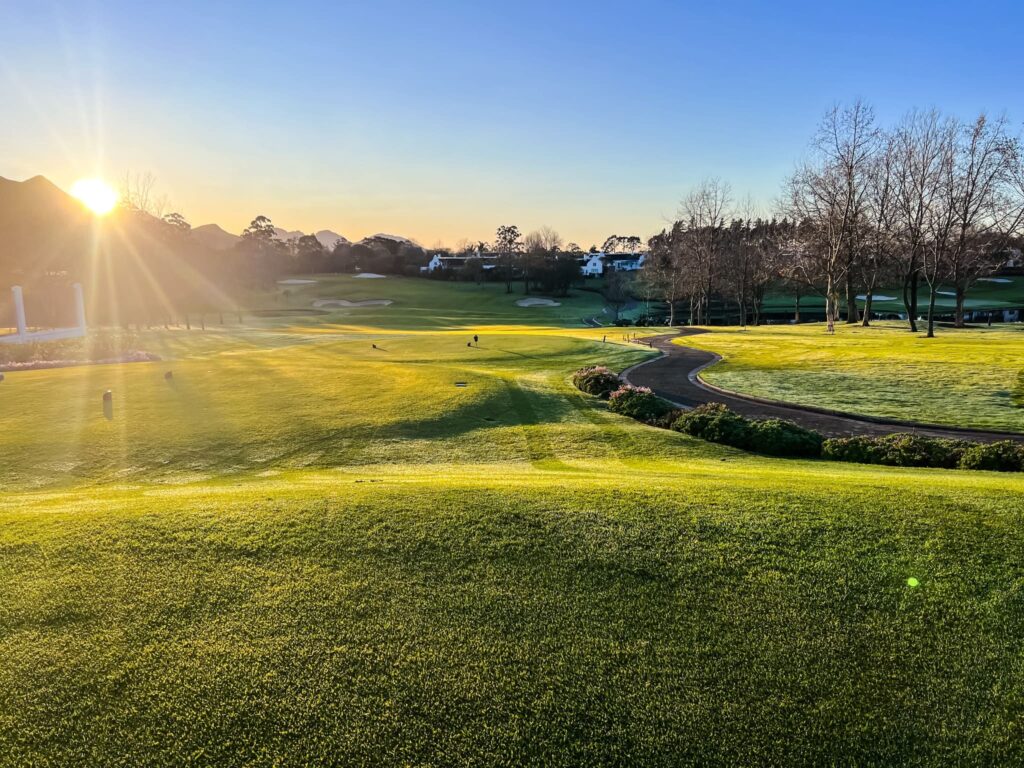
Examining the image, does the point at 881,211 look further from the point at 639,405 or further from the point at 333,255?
the point at 333,255

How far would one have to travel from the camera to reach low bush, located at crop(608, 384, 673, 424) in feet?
66.9

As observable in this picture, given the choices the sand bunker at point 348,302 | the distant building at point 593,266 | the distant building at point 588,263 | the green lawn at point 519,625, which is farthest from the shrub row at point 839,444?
the distant building at point 593,266

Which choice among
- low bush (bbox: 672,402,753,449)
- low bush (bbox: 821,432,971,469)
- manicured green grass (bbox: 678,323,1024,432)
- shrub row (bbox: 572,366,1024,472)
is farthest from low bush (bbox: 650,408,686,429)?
manicured green grass (bbox: 678,323,1024,432)

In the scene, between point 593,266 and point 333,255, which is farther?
point 593,266

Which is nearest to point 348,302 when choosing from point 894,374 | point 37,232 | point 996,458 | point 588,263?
point 37,232

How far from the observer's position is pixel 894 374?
2723 cm

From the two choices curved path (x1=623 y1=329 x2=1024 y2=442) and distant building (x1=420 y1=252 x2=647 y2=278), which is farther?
distant building (x1=420 y1=252 x2=647 y2=278)

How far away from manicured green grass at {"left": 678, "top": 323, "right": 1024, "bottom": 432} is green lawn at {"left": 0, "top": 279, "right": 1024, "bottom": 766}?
13.8 metres

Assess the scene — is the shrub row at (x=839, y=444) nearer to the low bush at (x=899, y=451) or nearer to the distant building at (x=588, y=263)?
the low bush at (x=899, y=451)

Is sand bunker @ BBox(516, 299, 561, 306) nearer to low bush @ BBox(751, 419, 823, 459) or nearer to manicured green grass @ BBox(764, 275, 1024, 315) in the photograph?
manicured green grass @ BBox(764, 275, 1024, 315)

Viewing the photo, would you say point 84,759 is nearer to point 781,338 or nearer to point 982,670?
point 982,670

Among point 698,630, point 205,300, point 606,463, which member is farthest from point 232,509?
point 205,300

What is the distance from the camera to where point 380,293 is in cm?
10875

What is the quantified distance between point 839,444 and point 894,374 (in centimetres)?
1510
